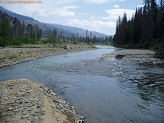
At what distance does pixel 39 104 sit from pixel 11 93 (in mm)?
3188

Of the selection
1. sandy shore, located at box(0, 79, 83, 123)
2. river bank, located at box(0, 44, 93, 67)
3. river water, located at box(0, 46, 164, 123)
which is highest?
river bank, located at box(0, 44, 93, 67)

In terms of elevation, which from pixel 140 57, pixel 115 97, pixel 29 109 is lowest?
pixel 115 97

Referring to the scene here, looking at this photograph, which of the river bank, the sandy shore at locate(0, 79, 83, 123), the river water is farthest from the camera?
the river bank

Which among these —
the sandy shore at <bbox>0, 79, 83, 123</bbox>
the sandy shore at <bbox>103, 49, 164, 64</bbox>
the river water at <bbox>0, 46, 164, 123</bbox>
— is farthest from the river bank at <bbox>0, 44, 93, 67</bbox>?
the sandy shore at <bbox>0, 79, 83, 123</bbox>

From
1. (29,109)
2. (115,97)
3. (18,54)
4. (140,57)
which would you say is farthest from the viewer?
(18,54)

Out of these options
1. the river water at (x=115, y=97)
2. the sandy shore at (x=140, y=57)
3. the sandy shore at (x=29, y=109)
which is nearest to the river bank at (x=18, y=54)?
the river water at (x=115, y=97)

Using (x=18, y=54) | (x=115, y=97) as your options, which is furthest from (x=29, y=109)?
(x=18, y=54)

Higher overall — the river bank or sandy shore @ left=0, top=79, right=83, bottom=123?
the river bank

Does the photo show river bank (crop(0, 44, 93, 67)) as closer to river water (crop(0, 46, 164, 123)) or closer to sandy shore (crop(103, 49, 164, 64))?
river water (crop(0, 46, 164, 123))

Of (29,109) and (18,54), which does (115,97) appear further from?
(18,54)

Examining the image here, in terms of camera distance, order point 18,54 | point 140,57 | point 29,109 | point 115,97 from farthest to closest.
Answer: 1. point 18,54
2. point 140,57
3. point 115,97
4. point 29,109

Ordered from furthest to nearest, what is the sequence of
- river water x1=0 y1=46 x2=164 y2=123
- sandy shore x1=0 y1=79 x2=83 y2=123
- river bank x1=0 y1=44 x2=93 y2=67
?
1. river bank x1=0 y1=44 x2=93 y2=67
2. river water x1=0 y1=46 x2=164 y2=123
3. sandy shore x1=0 y1=79 x2=83 y2=123

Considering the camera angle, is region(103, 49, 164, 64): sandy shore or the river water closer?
the river water

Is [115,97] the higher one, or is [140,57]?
[140,57]
